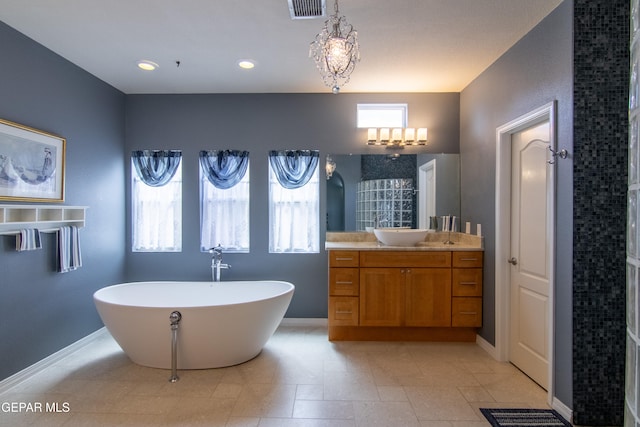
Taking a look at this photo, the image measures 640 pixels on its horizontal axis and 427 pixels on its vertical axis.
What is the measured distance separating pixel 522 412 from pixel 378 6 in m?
2.81

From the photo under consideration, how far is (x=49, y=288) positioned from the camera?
2773mm

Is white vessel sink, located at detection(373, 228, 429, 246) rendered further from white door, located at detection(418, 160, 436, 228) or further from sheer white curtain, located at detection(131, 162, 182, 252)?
sheer white curtain, located at detection(131, 162, 182, 252)

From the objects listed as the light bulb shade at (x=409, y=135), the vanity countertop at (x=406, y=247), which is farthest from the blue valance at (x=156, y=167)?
the light bulb shade at (x=409, y=135)

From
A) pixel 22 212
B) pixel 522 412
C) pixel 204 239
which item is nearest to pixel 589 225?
pixel 522 412

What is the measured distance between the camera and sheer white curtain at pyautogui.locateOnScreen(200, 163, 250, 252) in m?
3.79

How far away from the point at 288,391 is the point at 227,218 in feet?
6.74

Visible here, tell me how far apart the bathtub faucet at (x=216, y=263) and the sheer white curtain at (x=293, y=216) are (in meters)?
0.56

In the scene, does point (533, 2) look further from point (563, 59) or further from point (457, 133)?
point (457, 133)

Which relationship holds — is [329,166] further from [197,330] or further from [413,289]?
[197,330]

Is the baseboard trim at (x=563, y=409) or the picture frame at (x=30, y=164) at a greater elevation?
the picture frame at (x=30, y=164)

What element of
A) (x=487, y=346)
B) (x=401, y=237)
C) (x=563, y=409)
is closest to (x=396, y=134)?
(x=401, y=237)

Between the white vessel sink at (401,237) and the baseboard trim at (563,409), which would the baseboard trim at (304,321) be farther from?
the baseboard trim at (563,409)

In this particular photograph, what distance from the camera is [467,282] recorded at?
10.5 feet

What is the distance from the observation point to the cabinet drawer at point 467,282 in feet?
10.5
